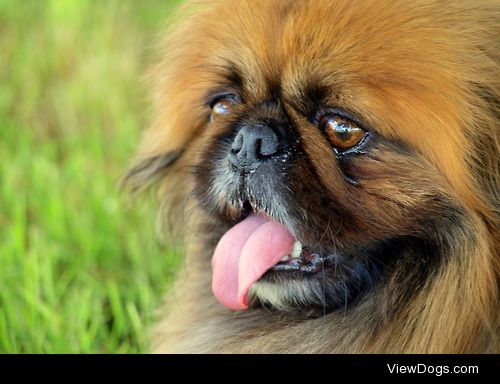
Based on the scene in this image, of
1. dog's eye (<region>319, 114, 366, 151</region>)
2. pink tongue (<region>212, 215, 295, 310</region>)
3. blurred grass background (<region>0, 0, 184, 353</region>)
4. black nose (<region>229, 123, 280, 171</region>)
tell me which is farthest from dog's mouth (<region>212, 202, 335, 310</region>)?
blurred grass background (<region>0, 0, 184, 353</region>)

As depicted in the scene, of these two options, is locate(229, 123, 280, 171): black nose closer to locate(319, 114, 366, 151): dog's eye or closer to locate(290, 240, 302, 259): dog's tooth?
locate(319, 114, 366, 151): dog's eye

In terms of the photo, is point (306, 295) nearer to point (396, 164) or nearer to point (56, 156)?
point (396, 164)

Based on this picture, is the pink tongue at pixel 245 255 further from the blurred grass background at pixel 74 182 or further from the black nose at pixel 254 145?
the blurred grass background at pixel 74 182

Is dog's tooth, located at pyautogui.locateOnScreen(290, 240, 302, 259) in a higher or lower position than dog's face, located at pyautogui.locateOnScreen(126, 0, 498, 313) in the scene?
lower

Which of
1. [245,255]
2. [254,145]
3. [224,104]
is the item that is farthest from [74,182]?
[254,145]

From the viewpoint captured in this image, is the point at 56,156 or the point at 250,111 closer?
the point at 250,111

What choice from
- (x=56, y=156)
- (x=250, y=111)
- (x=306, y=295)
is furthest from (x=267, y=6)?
(x=56, y=156)

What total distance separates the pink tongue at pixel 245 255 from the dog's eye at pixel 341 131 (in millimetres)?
298

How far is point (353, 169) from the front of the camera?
229cm

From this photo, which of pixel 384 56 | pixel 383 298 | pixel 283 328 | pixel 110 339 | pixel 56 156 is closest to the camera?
pixel 384 56
